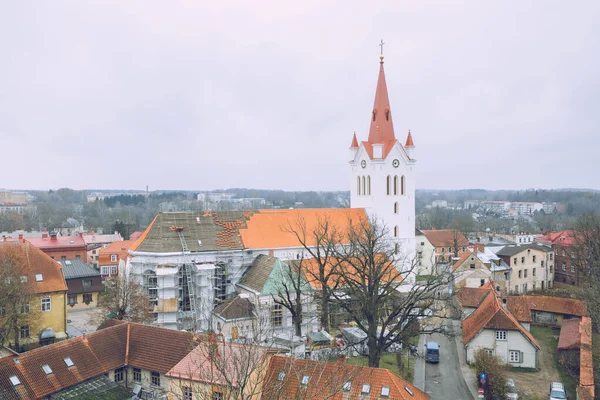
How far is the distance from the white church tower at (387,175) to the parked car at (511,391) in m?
18.9

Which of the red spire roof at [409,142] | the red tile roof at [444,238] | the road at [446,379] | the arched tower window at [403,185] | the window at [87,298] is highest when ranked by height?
the red spire roof at [409,142]

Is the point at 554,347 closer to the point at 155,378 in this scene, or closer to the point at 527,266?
the point at 527,266

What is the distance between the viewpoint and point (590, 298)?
32.8 meters

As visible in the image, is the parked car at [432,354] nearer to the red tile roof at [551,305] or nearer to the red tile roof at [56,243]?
the red tile roof at [551,305]

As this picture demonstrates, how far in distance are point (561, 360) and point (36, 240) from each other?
57167 mm

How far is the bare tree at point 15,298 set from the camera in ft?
98.4

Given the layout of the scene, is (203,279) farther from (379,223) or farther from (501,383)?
(501,383)

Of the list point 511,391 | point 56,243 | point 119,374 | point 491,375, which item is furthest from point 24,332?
point 511,391

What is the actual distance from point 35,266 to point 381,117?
31414mm

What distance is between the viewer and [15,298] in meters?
30.2

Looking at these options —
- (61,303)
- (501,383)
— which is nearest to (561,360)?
(501,383)

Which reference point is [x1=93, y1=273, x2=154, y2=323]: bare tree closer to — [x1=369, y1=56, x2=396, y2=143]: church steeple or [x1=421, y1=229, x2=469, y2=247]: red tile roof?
[x1=369, y1=56, x2=396, y2=143]: church steeple

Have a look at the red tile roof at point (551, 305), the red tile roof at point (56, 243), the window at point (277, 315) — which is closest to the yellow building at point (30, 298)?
the window at point (277, 315)

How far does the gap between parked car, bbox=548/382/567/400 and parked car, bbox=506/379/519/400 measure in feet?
5.58
